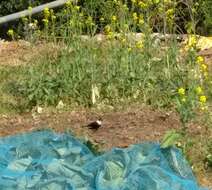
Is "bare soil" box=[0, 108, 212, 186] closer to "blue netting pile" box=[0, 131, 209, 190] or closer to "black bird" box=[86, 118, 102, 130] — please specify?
"black bird" box=[86, 118, 102, 130]

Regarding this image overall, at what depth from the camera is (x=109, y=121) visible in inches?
259

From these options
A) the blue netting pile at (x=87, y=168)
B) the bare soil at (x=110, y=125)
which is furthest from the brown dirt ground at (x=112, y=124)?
the blue netting pile at (x=87, y=168)

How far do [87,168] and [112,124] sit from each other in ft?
5.14

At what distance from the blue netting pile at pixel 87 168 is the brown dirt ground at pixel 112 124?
0.69m

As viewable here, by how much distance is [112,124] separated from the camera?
256 inches

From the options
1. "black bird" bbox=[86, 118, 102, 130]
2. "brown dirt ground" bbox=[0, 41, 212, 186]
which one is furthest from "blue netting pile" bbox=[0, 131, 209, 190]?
"black bird" bbox=[86, 118, 102, 130]

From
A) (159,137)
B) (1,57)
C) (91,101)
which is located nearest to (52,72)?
(91,101)

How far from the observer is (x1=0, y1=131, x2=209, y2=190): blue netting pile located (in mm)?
4711

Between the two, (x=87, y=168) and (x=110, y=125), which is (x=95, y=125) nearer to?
(x=110, y=125)

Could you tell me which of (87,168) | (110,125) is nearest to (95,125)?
(110,125)

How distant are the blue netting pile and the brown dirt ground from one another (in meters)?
0.69

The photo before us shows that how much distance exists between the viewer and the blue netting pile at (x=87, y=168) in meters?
4.71

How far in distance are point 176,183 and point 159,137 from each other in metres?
1.46

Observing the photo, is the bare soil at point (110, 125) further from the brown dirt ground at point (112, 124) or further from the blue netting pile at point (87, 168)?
the blue netting pile at point (87, 168)
